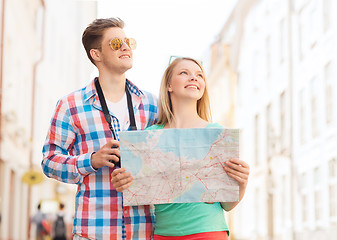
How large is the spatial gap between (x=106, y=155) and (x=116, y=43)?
25.0 inches

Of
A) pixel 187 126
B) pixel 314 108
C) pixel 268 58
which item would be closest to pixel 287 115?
pixel 314 108

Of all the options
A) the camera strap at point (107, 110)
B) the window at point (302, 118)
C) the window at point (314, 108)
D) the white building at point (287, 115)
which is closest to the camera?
the camera strap at point (107, 110)

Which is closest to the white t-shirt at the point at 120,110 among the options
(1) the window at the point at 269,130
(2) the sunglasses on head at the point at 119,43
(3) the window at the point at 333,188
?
(2) the sunglasses on head at the point at 119,43

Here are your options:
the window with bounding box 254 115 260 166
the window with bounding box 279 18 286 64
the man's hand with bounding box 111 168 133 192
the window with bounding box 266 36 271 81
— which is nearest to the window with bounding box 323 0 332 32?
the window with bounding box 279 18 286 64

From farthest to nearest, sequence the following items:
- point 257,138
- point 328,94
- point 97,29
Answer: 1. point 257,138
2. point 328,94
3. point 97,29

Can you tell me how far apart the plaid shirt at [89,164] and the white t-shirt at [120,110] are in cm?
2

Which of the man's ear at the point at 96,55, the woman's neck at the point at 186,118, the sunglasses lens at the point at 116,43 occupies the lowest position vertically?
the woman's neck at the point at 186,118

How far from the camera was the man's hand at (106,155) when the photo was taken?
10.8 feet

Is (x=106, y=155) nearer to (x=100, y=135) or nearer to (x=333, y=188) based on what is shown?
(x=100, y=135)

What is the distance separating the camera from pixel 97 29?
3.73 m

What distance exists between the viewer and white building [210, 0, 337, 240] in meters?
20.5

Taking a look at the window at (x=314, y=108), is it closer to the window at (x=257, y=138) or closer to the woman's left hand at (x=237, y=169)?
the window at (x=257, y=138)

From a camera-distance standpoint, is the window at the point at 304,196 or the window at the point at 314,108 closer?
the window at the point at 314,108

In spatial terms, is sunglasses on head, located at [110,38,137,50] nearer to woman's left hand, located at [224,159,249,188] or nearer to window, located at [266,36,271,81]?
woman's left hand, located at [224,159,249,188]
